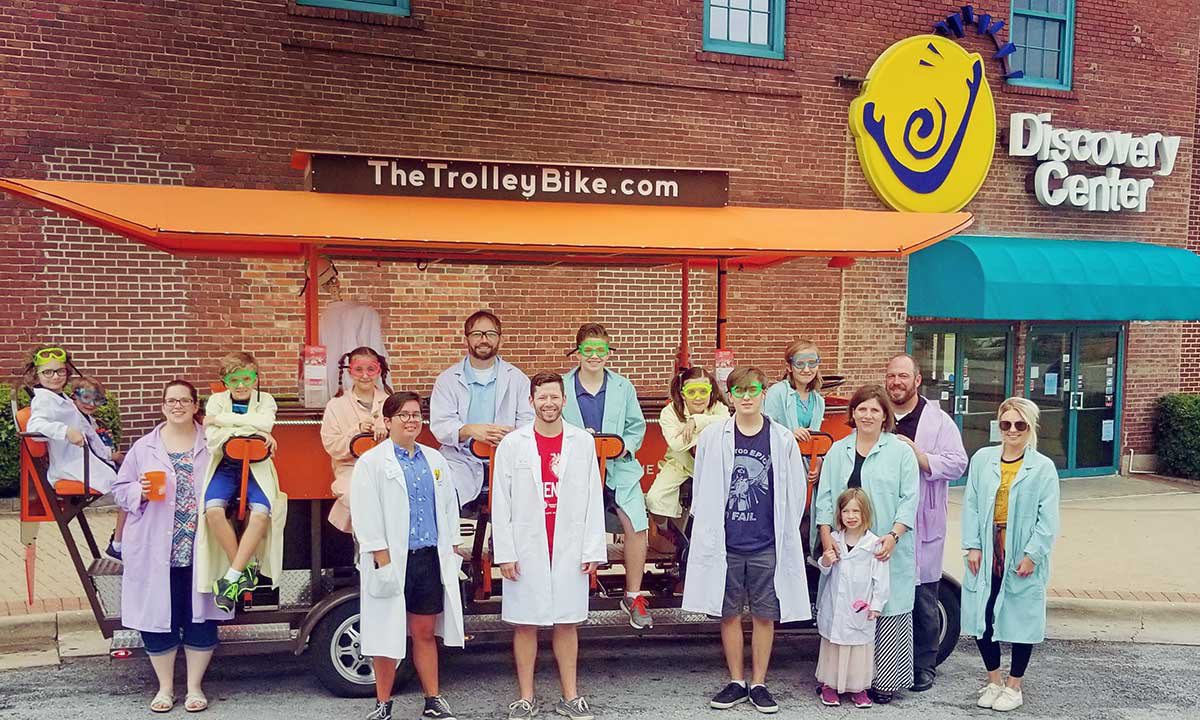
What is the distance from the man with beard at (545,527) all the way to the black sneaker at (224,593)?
1351 millimetres

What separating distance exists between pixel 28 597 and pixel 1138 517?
10333 millimetres

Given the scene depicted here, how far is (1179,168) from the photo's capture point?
14.4 metres

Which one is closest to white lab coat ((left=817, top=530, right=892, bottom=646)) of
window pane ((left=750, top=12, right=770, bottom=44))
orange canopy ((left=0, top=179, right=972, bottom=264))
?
orange canopy ((left=0, top=179, right=972, bottom=264))

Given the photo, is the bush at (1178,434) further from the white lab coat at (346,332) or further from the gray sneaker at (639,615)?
the white lab coat at (346,332)

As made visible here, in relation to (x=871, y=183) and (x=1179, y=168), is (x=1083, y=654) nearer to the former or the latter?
(x=871, y=183)

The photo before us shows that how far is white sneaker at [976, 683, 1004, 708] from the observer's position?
233 inches

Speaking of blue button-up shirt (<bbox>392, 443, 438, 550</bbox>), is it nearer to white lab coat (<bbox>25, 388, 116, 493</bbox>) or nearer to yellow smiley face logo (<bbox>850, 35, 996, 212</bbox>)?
white lab coat (<bbox>25, 388, 116, 493</bbox>)

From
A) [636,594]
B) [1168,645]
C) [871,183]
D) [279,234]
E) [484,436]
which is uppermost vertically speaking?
[871,183]

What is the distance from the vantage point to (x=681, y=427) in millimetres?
6266

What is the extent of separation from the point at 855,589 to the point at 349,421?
2873 mm

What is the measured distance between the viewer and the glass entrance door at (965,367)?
13.2 metres

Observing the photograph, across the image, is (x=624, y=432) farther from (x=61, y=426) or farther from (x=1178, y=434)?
(x=1178, y=434)

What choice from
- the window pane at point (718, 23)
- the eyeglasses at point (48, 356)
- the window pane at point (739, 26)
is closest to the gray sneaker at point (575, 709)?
the eyeglasses at point (48, 356)

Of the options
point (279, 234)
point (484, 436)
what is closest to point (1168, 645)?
point (484, 436)
